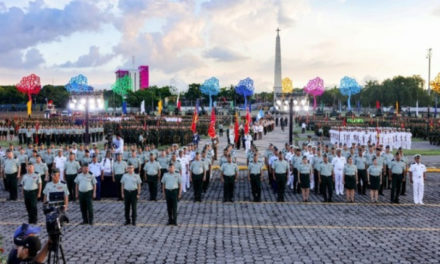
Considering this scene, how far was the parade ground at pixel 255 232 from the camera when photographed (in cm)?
859

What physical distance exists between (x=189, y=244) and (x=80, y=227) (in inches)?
115

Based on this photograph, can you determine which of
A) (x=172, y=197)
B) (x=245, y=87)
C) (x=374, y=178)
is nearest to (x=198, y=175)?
(x=172, y=197)

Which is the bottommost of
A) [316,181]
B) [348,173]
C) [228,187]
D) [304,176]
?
[316,181]

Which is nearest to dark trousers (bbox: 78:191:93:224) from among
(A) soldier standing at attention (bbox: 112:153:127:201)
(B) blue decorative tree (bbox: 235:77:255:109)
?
(A) soldier standing at attention (bbox: 112:153:127:201)

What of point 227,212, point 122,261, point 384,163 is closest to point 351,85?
point 384,163

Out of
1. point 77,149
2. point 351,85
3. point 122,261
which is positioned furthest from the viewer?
point 351,85

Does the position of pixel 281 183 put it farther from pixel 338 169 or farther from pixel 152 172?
pixel 152 172

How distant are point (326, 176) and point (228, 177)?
115 inches

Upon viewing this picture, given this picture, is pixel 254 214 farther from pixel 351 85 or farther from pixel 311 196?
pixel 351 85

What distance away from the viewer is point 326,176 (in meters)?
13.8

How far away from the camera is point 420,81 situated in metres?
112

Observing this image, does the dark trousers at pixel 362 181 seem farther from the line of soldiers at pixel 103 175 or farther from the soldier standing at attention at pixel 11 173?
the soldier standing at attention at pixel 11 173

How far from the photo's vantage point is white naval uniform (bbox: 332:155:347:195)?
1484 cm

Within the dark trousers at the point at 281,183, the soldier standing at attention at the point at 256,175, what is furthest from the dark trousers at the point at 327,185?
the soldier standing at attention at the point at 256,175
